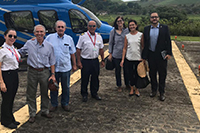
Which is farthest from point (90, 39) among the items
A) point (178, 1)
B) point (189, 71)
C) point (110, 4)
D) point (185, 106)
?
point (178, 1)

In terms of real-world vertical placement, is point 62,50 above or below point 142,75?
above

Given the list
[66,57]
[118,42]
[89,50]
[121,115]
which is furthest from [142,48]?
[66,57]

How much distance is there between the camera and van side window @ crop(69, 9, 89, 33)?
9072mm

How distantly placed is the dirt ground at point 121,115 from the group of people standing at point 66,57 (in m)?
0.19

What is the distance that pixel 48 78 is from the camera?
389 cm

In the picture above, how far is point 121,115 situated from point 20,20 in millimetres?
6637

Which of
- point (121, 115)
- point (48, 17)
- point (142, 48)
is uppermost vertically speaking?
point (48, 17)

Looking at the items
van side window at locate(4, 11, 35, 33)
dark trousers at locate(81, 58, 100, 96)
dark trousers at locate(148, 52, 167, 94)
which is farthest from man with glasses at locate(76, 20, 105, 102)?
van side window at locate(4, 11, 35, 33)

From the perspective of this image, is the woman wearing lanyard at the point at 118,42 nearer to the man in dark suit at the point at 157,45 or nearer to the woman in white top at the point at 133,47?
the woman in white top at the point at 133,47

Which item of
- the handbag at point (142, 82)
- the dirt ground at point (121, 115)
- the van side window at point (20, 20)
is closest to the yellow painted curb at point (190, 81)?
the dirt ground at point (121, 115)

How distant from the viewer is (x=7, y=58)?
3365mm

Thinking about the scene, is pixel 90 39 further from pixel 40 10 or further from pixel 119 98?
pixel 40 10

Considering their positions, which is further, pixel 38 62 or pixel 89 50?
pixel 89 50

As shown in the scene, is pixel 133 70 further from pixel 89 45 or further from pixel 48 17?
pixel 48 17
